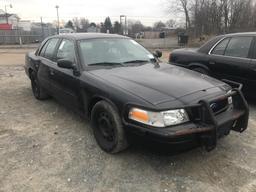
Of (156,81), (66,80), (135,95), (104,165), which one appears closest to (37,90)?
(66,80)

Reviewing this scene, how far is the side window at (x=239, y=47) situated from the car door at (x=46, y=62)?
3.58 meters

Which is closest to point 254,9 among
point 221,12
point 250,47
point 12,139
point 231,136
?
point 221,12

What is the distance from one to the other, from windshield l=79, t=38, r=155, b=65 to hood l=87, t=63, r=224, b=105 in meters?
0.29

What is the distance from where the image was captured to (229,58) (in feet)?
18.5

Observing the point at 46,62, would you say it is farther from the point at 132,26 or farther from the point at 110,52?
the point at 132,26

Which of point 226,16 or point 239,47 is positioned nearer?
point 239,47

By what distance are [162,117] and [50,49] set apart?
3376 millimetres

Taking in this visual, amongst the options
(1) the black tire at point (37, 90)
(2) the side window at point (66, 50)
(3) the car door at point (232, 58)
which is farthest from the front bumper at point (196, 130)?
(1) the black tire at point (37, 90)

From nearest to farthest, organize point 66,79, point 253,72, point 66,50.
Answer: point 66,79 < point 66,50 < point 253,72

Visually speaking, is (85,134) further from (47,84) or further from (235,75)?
(235,75)

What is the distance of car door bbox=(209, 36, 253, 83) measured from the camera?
5.40 meters

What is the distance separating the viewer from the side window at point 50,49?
5.23 metres

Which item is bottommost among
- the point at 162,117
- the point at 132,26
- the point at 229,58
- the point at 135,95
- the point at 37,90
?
the point at 37,90

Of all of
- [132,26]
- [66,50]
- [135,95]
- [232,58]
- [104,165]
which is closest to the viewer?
[135,95]
